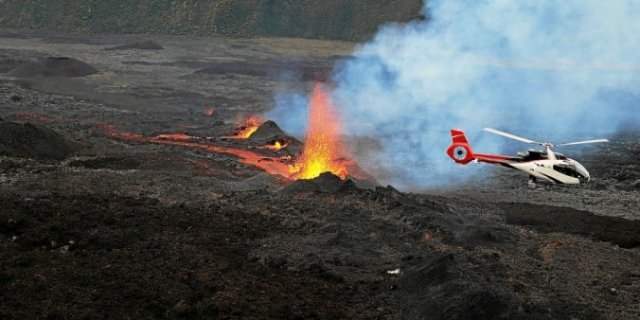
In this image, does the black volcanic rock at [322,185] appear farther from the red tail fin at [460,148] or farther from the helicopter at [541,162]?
the helicopter at [541,162]

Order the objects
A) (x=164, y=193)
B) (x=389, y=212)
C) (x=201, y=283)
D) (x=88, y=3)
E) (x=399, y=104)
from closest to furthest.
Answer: (x=201, y=283)
(x=389, y=212)
(x=164, y=193)
(x=399, y=104)
(x=88, y=3)

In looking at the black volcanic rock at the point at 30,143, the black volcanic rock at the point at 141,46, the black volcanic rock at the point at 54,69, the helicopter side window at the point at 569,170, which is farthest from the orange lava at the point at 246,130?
the black volcanic rock at the point at 141,46

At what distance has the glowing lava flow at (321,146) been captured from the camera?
32.7m

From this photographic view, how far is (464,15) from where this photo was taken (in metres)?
39.8

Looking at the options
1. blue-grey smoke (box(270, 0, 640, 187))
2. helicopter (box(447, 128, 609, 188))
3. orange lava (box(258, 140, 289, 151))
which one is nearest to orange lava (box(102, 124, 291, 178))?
orange lava (box(258, 140, 289, 151))

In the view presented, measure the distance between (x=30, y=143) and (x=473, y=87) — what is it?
41.5 meters

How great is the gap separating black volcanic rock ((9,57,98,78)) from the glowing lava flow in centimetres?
2643


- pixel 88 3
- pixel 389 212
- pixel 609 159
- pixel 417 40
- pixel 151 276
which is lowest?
pixel 151 276

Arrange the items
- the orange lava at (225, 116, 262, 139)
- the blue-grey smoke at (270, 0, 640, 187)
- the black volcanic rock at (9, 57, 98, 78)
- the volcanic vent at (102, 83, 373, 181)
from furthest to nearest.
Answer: the black volcanic rock at (9, 57, 98, 78) → the orange lava at (225, 116, 262, 139) → the blue-grey smoke at (270, 0, 640, 187) → the volcanic vent at (102, 83, 373, 181)

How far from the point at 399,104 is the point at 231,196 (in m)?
33.7

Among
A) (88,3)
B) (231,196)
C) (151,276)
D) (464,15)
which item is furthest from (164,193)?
(88,3)

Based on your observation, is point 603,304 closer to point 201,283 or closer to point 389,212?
point 389,212

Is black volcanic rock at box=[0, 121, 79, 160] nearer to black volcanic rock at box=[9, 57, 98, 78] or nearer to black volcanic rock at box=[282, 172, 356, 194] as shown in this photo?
black volcanic rock at box=[282, 172, 356, 194]

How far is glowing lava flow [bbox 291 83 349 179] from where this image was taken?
1287 inches
